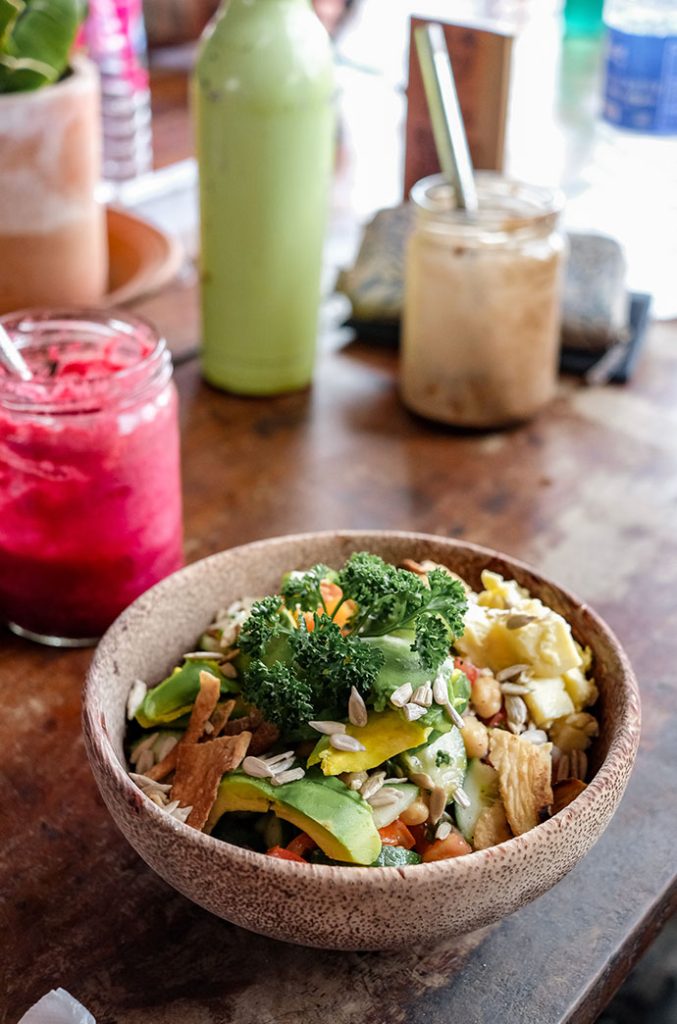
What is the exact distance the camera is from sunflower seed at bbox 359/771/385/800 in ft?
2.49

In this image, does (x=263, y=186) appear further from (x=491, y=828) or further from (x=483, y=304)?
(x=491, y=828)

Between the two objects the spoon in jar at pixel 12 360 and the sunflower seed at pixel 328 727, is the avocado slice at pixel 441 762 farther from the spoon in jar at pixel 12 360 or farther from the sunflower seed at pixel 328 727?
the spoon in jar at pixel 12 360

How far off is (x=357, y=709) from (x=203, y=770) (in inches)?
4.3

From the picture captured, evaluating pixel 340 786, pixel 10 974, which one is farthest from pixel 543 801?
pixel 10 974

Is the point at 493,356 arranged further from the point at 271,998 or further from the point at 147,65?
the point at 147,65

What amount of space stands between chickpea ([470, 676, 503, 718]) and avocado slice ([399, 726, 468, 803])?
0.14 feet

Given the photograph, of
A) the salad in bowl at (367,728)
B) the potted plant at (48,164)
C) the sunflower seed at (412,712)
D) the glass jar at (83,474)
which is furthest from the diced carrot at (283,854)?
the potted plant at (48,164)

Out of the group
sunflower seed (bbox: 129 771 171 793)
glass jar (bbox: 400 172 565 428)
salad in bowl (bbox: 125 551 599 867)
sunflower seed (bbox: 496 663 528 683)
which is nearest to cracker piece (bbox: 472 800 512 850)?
salad in bowl (bbox: 125 551 599 867)

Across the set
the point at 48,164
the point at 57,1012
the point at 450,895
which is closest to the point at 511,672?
the point at 450,895

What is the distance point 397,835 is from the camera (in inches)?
30.2

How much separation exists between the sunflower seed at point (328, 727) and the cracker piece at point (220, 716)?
0.08 meters

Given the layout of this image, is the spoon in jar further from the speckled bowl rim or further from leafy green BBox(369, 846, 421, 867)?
leafy green BBox(369, 846, 421, 867)

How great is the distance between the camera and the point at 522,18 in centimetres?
227

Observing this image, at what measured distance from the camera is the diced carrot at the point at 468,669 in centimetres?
86
